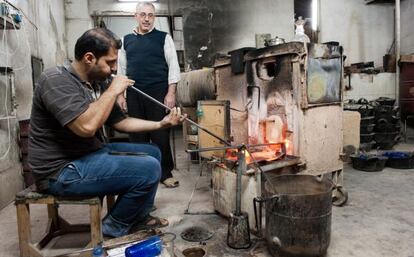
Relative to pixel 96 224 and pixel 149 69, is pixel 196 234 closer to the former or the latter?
pixel 96 224

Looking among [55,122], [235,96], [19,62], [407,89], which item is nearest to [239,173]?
[55,122]

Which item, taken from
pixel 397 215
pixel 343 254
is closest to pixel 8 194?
pixel 343 254

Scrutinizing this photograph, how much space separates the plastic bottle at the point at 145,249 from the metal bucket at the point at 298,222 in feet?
2.28

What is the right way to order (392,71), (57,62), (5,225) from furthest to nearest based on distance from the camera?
(392,71), (57,62), (5,225)

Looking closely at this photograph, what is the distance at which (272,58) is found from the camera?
303 cm

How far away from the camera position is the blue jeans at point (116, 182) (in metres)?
1.89

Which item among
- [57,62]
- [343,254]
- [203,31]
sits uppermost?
[203,31]

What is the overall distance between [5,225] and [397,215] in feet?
10.2

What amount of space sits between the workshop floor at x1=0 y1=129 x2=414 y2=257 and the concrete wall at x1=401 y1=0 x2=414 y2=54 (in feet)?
14.7

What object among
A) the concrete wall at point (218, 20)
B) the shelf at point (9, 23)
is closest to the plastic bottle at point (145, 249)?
the shelf at point (9, 23)

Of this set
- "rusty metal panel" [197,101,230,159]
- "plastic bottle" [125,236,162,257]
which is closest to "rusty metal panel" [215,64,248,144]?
"rusty metal panel" [197,101,230,159]

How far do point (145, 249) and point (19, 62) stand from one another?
109 inches

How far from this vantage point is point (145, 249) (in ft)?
5.82

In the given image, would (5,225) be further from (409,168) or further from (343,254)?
(409,168)
